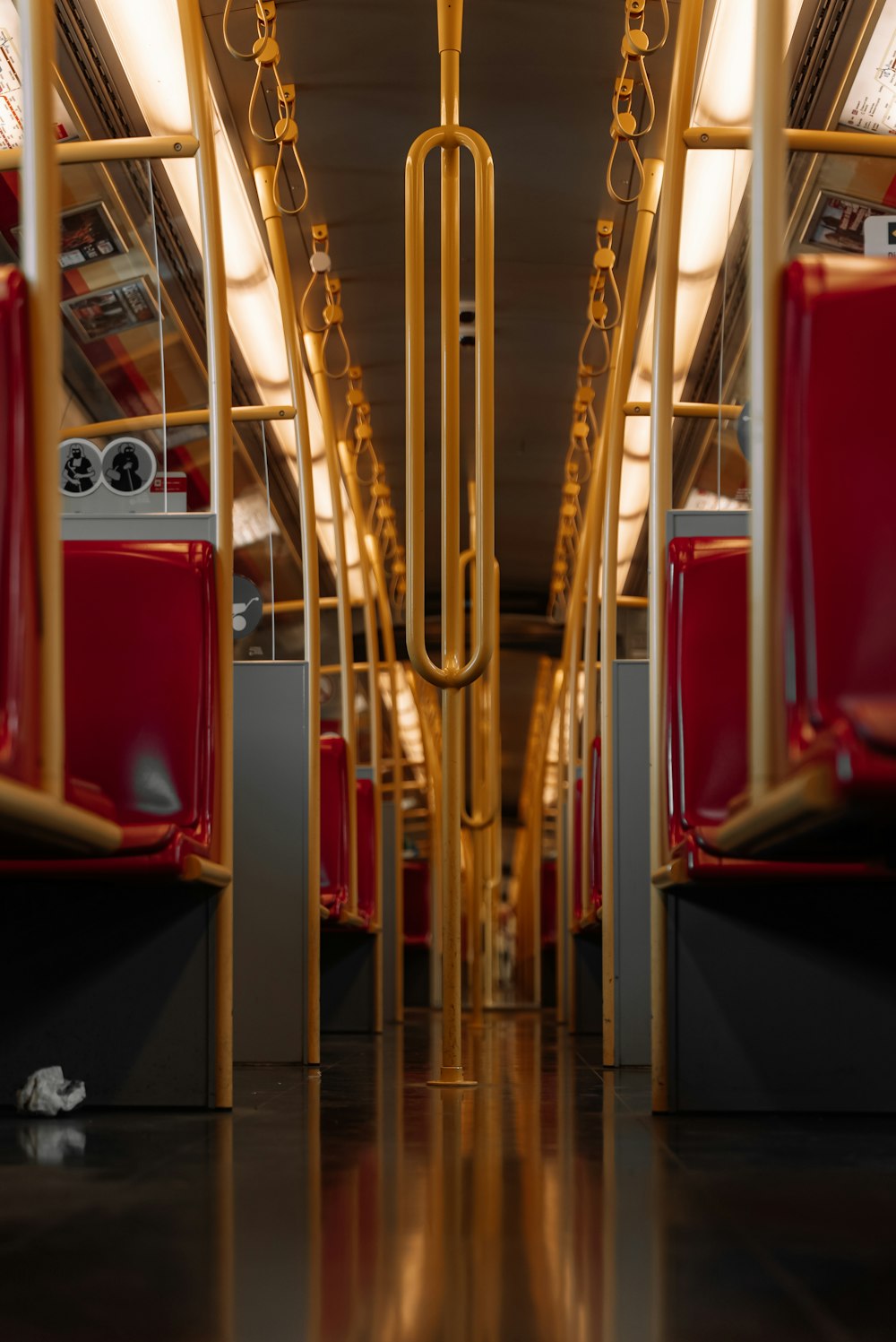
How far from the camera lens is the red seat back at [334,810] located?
6875 millimetres

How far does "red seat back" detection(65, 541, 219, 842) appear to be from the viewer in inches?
128

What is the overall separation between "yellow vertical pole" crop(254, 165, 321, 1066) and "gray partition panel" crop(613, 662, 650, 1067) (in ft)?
3.50

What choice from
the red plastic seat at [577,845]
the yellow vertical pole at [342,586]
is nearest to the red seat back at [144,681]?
the yellow vertical pole at [342,586]

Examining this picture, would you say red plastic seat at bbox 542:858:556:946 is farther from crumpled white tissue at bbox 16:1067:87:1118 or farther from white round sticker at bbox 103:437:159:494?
crumpled white tissue at bbox 16:1067:87:1118

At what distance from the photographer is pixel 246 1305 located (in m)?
1.45

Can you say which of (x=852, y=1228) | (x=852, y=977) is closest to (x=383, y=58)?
(x=852, y=977)

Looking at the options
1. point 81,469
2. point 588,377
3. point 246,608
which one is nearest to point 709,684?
point 81,469

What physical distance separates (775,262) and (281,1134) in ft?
6.42

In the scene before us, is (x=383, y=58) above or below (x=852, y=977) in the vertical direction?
above

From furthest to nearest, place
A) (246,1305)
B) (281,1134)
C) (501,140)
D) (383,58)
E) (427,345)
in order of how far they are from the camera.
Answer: (427,345) < (501,140) < (383,58) < (281,1134) < (246,1305)

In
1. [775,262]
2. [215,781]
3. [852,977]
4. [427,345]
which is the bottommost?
[852,977]

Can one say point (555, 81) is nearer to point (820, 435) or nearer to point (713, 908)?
point (713, 908)

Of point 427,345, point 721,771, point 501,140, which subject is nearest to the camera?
point 721,771

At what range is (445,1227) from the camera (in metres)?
1.89
